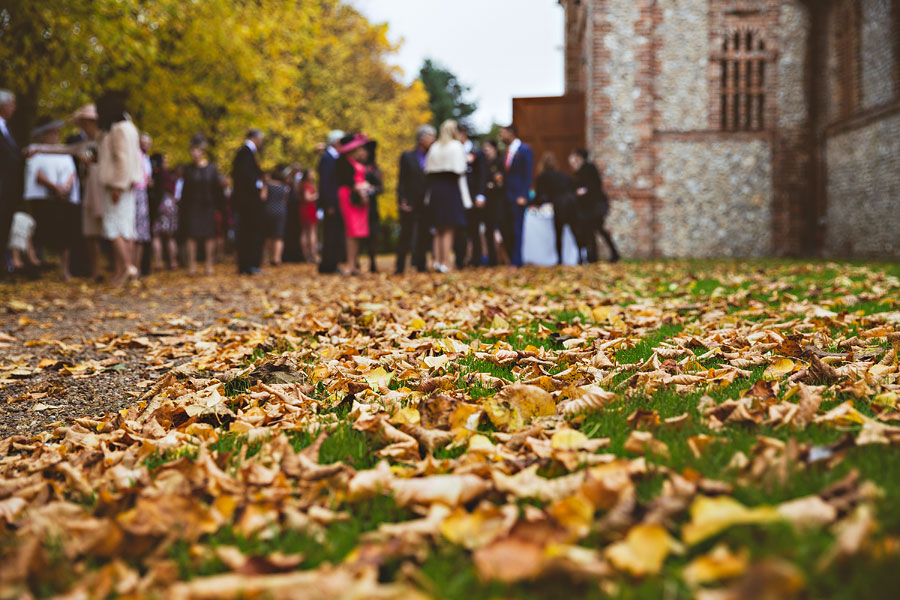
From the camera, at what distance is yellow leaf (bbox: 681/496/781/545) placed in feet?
5.23

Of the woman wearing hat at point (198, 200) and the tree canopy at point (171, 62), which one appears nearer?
the tree canopy at point (171, 62)

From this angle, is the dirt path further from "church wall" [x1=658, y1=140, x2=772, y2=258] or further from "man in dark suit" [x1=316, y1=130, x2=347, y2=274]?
"church wall" [x1=658, y1=140, x2=772, y2=258]

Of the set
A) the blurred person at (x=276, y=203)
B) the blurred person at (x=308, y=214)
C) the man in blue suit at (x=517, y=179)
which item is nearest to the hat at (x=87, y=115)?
the man in blue suit at (x=517, y=179)

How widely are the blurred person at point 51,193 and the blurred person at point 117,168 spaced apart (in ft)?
5.83

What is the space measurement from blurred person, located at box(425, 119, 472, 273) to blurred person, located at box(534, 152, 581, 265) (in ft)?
8.16

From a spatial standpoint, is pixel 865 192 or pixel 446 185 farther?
pixel 865 192

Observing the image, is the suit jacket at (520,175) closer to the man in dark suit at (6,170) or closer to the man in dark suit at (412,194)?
the man in dark suit at (412,194)

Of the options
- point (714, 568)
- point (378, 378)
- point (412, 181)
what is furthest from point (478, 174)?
point (714, 568)

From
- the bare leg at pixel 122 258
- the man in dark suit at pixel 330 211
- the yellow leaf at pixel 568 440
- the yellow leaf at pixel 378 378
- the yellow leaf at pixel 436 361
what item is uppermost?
the man in dark suit at pixel 330 211

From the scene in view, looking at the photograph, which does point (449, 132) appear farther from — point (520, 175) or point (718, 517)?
point (718, 517)

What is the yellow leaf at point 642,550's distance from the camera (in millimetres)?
1499

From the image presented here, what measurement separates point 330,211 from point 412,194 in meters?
1.43

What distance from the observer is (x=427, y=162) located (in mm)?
12984

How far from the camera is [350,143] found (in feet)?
41.9
